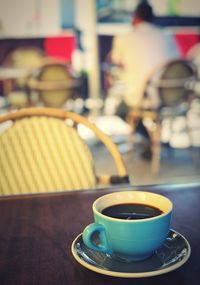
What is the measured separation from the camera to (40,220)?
0.79 metres

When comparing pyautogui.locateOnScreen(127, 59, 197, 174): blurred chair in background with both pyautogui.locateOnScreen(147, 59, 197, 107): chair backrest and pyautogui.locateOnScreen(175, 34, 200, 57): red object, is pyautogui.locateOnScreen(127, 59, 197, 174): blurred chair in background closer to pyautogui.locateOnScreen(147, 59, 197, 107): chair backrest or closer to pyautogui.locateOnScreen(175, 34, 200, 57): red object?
pyautogui.locateOnScreen(147, 59, 197, 107): chair backrest

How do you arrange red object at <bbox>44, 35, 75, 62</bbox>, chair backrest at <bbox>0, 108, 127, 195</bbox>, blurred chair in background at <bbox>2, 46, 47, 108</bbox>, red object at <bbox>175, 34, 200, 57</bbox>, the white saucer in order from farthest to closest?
red object at <bbox>175, 34, 200, 57</bbox>
red object at <bbox>44, 35, 75, 62</bbox>
blurred chair in background at <bbox>2, 46, 47, 108</bbox>
chair backrest at <bbox>0, 108, 127, 195</bbox>
the white saucer

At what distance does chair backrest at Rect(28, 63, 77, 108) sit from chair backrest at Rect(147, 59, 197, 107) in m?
0.72

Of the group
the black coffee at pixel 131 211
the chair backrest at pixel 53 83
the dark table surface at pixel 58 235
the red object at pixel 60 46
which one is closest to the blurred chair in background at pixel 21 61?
the red object at pixel 60 46

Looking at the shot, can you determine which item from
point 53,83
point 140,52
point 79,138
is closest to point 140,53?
point 140,52

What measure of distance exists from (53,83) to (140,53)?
30.0 inches

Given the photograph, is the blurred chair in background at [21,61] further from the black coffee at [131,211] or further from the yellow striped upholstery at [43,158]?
the black coffee at [131,211]

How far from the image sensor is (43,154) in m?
1.33

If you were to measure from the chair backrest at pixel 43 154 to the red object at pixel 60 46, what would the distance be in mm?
4683

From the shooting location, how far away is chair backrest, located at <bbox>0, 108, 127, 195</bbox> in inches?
51.8

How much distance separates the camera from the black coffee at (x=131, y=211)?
2.09ft

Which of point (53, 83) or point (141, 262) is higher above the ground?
point (141, 262)

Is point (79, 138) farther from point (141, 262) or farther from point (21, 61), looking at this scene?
point (21, 61)

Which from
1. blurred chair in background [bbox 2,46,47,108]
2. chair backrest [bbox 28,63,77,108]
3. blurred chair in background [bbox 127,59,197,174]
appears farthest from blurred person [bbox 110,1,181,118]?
blurred chair in background [bbox 2,46,47,108]
